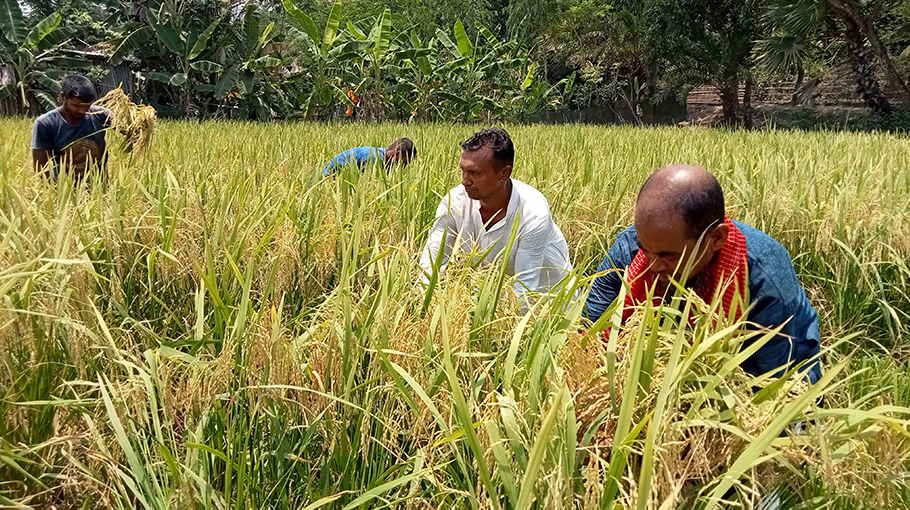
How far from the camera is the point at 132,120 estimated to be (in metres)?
3.30

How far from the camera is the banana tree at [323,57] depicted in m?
11.3

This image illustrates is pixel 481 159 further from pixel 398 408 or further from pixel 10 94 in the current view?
pixel 10 94

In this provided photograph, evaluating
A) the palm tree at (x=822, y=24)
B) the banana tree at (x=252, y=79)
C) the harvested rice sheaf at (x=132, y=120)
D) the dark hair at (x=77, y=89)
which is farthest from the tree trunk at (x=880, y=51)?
the dark hair at (x=77, y=89)

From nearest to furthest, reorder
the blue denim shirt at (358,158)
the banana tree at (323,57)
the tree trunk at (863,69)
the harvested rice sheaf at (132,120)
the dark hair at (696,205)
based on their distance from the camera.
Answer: the dark hair at (696,205), the blue denim shirt at (358,158), the harvested rice sheaf at (132,120), the banana tree at (323,57), the tree trunk at (863,69)

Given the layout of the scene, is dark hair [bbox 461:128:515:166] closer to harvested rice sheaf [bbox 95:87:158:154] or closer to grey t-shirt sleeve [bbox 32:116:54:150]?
harvested rice sheaf [bbox 95:87:158:154]

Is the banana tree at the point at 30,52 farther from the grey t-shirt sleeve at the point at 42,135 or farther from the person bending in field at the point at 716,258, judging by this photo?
the person bending in field at the point at 716,258

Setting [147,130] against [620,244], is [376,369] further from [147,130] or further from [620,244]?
[147,130]

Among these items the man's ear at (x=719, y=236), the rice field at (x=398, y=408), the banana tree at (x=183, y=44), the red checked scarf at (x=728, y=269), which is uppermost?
the banana tree at (x=183, y=44)

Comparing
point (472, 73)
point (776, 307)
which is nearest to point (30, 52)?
point (472, 73)

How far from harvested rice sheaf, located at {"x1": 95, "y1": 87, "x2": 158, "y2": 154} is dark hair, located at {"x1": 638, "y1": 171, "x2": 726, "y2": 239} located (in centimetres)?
290

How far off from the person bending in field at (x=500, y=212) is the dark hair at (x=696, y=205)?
3.04 ft

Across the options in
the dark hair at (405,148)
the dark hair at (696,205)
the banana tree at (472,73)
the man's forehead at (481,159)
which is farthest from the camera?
the banana tree at (472,73)

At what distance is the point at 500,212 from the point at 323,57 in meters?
10.8

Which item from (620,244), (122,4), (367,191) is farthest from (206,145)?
(122,4)
